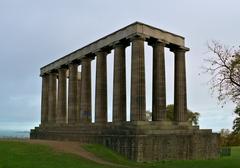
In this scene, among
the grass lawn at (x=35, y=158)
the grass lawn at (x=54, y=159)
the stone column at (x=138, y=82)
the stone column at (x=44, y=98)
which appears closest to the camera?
the grass lawn at (x=35, y=158)

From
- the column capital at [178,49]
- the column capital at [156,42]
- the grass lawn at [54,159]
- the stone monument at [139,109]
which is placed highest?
the column capital at [156,42]

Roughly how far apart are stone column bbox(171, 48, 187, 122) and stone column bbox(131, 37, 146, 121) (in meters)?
8.32

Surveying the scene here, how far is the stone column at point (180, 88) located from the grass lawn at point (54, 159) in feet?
36.5

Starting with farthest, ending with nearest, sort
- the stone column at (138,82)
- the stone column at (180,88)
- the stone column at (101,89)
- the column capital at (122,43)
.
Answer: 1. the stone column at (101,89)
2. the stone column at (180,88)
3. the column capital at (122,43)
4. the stone column at (138,82)

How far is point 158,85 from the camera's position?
52656mm

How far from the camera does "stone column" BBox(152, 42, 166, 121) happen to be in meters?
52.0

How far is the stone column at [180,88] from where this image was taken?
55969mm

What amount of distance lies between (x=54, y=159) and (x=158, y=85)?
64.3ft

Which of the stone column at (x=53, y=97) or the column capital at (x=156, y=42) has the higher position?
the column capital at (x=156, y=42)

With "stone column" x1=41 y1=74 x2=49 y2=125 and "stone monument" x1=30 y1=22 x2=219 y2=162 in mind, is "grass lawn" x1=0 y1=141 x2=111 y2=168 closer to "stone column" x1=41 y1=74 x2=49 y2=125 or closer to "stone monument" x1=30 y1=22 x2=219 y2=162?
"stone monument" x1=30 y1=22 x2=219 y2=162

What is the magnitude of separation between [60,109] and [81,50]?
47.7 feet

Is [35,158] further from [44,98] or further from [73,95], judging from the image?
[44,98]

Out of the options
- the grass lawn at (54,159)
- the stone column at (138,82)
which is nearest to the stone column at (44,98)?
the grass lawn at (54,159)

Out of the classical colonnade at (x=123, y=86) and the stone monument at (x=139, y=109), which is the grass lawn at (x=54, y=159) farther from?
the classical colonnade at (x=123, y=86)
